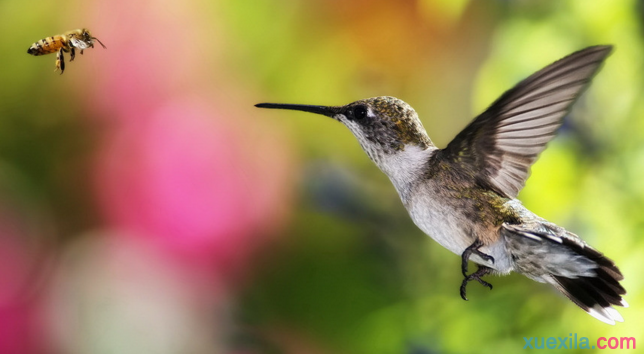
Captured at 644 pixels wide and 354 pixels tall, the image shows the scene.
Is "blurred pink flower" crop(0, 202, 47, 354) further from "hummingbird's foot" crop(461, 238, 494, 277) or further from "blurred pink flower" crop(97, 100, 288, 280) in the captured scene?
"hummingbird's foot" crop(461, 238, 494, 277)

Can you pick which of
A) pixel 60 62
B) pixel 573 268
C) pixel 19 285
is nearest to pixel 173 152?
pixel 19 285

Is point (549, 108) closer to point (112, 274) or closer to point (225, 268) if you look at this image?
point (225, 268)

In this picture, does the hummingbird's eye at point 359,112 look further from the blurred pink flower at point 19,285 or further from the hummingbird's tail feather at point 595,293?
the blurred pink flower at point 19,285

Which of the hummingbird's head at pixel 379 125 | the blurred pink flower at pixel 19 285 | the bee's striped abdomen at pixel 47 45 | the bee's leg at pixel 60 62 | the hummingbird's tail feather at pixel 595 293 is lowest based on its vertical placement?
the blurred pink flower at pixel 19 285

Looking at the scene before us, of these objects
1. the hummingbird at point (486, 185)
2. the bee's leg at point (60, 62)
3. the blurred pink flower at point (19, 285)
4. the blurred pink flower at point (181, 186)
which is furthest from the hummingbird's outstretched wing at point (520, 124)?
the blurred pink flower at point (19, 285)

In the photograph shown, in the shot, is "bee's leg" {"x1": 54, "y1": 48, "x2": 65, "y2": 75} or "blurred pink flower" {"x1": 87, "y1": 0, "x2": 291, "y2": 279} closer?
"bee's leg" {"x1": 54, "y1": 48, "x2": 65, "y2": 75}

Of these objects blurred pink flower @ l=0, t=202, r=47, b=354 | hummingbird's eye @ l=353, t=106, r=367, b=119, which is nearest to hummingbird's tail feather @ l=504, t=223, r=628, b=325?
hummingbird's eye @ l=353, t=106, r=367, b=119

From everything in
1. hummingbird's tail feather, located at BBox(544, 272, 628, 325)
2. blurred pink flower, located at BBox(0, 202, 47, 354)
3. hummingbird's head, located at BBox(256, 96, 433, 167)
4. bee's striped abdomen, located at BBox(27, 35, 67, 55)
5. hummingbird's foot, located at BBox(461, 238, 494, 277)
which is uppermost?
bee's striped abdomen, located at BBox(27, 35, 67, 55)

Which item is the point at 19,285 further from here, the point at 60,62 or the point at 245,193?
the point at 60,62

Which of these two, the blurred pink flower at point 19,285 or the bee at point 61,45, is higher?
the bee at point 61,45
